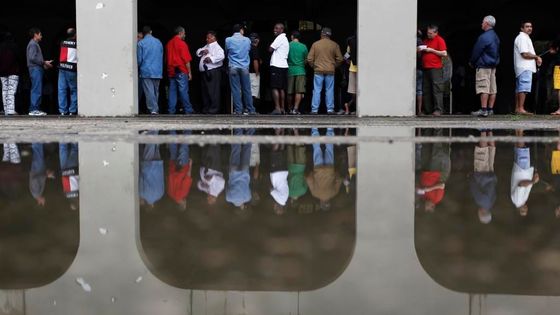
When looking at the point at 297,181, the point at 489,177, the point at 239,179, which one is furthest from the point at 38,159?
the point at 489,177

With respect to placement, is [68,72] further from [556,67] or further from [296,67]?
[556,67]

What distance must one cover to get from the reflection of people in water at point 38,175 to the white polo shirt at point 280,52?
416 inches

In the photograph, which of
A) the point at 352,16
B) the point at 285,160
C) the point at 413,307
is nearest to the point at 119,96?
the point at 352,16

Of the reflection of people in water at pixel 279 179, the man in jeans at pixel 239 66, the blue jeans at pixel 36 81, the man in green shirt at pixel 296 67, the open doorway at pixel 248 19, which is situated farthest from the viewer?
the open doorway at pixel 248 19

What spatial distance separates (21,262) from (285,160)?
118 inches

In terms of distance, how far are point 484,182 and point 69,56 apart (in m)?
12.8

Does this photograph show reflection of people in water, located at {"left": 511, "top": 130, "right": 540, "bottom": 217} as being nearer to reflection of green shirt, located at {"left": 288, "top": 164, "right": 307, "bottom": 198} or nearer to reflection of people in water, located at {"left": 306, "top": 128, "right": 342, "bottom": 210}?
reflection of people in water, located at {"left": 306, "top": 128, "right": 342, "bottom": 210}

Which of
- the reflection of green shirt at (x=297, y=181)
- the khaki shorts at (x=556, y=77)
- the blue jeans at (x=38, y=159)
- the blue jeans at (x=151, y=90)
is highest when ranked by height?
the khaki shorts at (x=556, y=77)

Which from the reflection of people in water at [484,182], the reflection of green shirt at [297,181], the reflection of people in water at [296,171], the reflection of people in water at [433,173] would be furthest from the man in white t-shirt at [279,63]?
the reflection of green shirt at [297,181]

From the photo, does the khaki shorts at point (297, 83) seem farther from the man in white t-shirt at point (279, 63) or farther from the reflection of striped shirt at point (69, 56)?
the reflection of striped shirt at point (69, 56)

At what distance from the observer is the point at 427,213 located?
328cm

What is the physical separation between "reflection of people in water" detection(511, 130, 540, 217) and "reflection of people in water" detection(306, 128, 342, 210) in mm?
741

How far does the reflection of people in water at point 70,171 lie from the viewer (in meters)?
3.80

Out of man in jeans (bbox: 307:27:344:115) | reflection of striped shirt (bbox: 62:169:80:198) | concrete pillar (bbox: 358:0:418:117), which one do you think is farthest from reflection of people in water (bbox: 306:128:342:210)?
man in jeans (bbox: 307:27:344:115)
